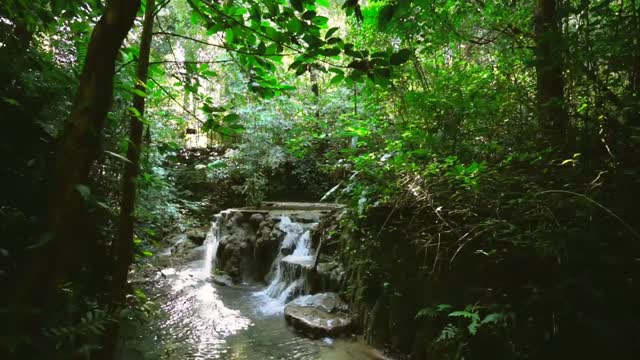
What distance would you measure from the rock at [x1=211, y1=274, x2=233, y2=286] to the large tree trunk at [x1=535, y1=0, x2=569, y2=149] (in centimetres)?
740

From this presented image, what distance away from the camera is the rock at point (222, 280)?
8557 mm

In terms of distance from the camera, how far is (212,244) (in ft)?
35.6

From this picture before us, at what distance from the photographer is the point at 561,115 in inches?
128

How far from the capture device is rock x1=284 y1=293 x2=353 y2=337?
204 inches

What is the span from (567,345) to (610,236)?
895 mm

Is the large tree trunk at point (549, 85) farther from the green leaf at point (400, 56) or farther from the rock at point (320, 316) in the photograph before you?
the rock at point (320, 316)

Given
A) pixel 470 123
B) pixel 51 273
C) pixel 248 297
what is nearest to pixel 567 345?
pixel 470 123

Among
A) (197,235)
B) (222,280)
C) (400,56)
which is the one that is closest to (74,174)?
(400,56)

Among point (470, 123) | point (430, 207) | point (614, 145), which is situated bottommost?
point (430, 207)

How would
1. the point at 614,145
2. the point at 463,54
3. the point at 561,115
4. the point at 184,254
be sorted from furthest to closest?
the point at 184,254, the point at 463,54, the point at 561,115, the point at 614,145

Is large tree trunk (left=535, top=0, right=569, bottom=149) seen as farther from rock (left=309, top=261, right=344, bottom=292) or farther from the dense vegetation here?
rock (left=309, top=261, right=344, bottom=292)

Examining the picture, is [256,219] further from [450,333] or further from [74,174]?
[74,174]

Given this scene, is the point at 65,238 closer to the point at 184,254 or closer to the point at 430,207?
the point at 430,207

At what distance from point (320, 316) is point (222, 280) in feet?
13.2
